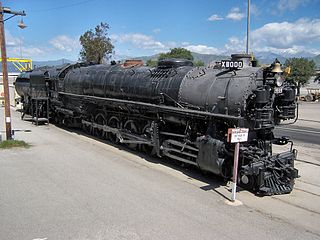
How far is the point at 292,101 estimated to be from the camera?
8250mm

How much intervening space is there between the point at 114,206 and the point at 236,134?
2972mm

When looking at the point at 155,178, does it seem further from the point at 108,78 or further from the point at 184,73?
the point at 108,78

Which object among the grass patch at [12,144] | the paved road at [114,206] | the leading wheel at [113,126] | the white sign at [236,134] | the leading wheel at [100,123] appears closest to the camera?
the paved road at [114,206]

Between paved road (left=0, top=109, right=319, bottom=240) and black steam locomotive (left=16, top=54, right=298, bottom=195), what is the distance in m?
0.88

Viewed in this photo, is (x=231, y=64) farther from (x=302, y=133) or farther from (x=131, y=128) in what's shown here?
(x=302, y=133)

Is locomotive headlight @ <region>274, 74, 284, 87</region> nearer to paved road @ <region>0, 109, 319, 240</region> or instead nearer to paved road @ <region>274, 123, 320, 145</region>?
paved road @ <region>0, 109, 319, 240</region>

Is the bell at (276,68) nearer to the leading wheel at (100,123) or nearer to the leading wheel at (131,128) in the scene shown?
the leading wheel at (131,128)

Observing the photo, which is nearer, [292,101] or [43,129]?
[292,101]

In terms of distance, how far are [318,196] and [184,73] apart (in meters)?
4.77

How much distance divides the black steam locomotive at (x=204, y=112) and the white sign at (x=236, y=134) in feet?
1.64

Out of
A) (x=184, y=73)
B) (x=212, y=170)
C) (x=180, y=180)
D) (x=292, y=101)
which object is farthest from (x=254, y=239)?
(x=184, y=73)

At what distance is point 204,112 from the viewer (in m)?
8.54

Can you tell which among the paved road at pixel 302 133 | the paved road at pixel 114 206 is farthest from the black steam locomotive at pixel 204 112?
the paved road at pixel 302 133

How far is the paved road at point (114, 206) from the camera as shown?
577cm
